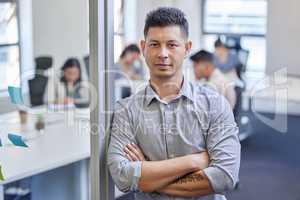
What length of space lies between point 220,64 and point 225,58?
27 cm

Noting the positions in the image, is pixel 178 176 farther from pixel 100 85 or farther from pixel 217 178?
pixel 100 85

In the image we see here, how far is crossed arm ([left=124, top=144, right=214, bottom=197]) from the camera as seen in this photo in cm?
175

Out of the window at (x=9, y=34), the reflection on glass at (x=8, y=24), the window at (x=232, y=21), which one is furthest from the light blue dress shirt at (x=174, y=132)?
the reflection on glass at (x=8, y=24)

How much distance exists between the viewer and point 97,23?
1.84 m

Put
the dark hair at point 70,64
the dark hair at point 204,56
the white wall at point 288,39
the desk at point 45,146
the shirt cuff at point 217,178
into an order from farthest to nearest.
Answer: the dark hair at point 70,64 → the dark hair at point 204,56 → the desk at point 45,146 → the white wall at point 288,39 → the shirt cuff at point 217,178

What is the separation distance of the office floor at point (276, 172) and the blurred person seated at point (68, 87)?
2.22 meters

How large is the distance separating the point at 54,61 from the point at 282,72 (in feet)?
15.0

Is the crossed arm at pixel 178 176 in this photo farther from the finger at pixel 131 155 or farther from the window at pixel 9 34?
the window at pixel 9 34

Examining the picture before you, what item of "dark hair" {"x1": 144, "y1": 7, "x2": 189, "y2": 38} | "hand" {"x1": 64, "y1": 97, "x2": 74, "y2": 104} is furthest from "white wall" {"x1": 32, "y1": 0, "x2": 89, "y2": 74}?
"dark hair" {"x1": 144, "y1": 7, "x2": 189, "y2": 38}

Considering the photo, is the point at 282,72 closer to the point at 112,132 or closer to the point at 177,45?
the point at 177,45

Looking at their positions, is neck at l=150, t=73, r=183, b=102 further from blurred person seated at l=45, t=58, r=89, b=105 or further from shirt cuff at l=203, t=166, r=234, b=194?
blurred person seated at l=45, t=58, r=89, b=105

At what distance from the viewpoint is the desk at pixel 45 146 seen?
2720mm

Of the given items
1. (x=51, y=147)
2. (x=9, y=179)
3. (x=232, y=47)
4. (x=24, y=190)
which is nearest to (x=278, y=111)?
(x=9, y=179)

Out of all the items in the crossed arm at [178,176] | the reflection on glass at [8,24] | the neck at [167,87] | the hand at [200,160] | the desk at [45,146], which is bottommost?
the desk at [45,146]
